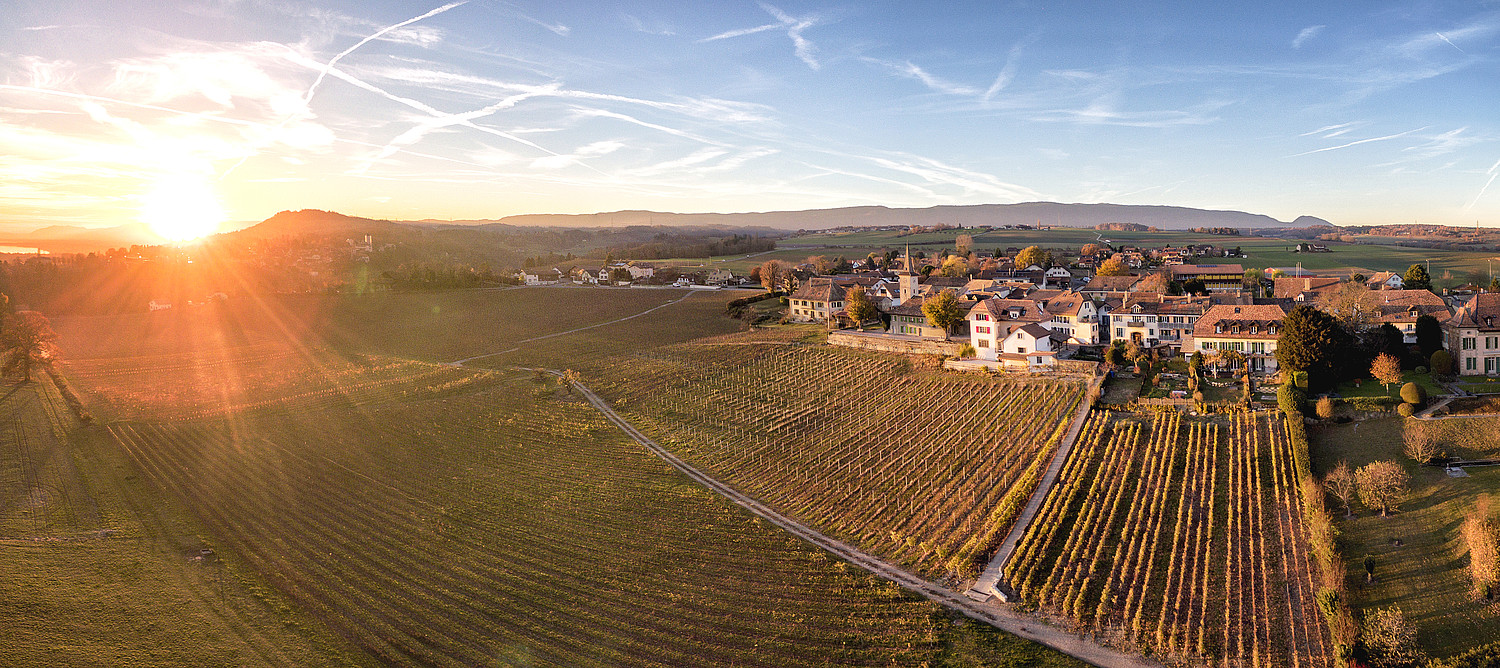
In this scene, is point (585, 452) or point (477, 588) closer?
A: point (477, 588)

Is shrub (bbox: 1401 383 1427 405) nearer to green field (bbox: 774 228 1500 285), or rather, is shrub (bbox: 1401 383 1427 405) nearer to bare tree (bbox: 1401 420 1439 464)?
bare tree (bbox: 1401 420 1439 464)

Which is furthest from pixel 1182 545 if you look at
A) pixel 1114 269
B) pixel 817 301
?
pixel 1114 269

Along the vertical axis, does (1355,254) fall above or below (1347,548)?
above

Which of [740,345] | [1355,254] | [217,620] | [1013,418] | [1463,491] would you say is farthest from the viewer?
[1355,254]

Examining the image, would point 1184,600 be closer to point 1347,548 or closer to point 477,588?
point 1347,548

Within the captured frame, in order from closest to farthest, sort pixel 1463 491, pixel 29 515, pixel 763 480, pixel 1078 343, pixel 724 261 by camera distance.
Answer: pixel 1463 491 → pixel 29 515 → pixel 763 480 → pixel 1078 343 → pixel 724 261

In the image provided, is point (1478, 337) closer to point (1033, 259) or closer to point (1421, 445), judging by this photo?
point (1421, 445)

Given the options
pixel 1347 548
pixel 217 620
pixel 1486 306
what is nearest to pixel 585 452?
pixel 217 620
